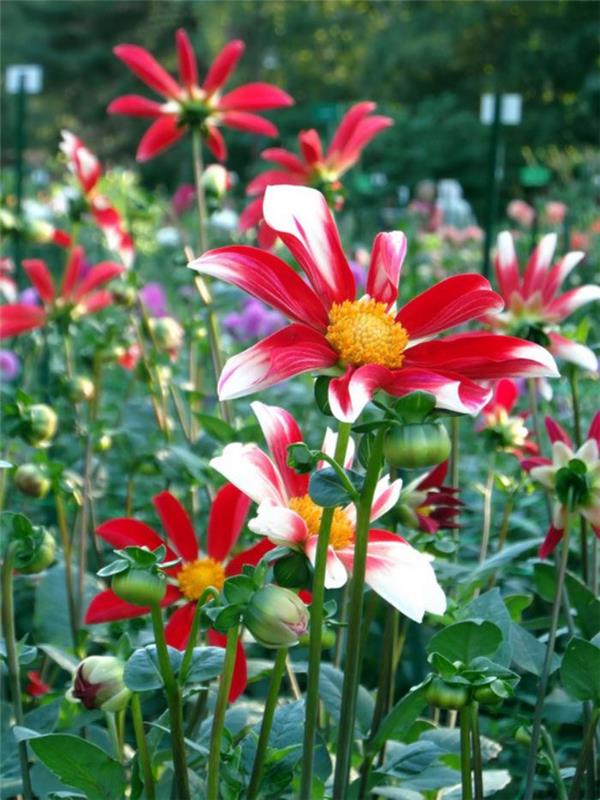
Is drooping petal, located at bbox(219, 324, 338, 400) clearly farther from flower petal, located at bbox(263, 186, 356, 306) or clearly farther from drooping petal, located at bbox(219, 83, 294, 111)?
drooping petal, located at bbox(219, 83, 294, 111)

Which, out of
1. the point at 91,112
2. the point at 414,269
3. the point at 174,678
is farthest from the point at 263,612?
the point at 91,112

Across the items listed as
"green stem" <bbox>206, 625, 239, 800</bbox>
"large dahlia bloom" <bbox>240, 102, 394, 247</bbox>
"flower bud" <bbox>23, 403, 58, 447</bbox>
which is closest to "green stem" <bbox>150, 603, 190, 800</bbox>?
"green stem" <bbox>206, 625, 239, 800</bbox>

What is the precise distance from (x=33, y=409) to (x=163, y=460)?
0.62 feet

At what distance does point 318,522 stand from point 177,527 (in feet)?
0.68

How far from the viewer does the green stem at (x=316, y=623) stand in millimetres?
569

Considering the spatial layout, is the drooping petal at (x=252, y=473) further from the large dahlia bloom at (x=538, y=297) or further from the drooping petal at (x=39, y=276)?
the drooping petal at (x=39, y=276)

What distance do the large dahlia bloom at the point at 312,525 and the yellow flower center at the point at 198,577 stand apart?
0.44 ft

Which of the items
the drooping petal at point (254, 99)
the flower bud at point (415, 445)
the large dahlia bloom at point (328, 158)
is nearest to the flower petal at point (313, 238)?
the flower bud at point (415, 445)

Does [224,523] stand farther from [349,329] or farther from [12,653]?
[349,329]

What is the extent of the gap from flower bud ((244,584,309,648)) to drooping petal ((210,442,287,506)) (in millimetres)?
79

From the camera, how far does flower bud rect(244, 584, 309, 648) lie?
1.82ft

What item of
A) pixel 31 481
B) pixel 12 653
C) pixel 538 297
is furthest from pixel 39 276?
pixel 12 653

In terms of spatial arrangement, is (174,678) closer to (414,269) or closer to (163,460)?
(163,460)

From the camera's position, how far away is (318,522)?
0.65 m
